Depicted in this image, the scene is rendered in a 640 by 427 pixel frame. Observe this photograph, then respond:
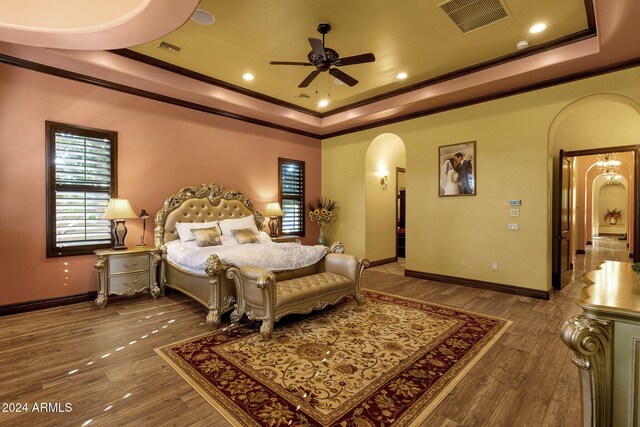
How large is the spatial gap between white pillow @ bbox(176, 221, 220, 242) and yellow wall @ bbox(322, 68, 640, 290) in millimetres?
3823

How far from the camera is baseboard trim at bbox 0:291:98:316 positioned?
3732 mm

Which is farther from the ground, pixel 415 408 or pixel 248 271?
pixel 248 271

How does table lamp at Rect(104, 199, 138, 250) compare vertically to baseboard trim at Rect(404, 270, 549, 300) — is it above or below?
above

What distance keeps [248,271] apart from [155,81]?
3258mm

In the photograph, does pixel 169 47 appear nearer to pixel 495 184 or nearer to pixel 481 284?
pixel 495 184

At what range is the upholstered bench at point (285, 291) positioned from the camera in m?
3.10

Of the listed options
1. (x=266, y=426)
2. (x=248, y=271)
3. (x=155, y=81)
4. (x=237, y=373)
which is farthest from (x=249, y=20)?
(x=266, y=426)

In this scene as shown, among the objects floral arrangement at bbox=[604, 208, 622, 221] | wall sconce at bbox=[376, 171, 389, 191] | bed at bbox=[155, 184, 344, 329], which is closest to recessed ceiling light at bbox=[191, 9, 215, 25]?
bed at bbox=[155, 184, 344, 329]

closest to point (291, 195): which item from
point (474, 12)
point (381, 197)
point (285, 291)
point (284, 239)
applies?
point (284, 239)

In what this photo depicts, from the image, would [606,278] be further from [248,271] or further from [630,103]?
[630,103]

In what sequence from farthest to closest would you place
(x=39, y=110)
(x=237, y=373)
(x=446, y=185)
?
(x=446, y=185) < (x=39, y=110) < (x=237, y=373)

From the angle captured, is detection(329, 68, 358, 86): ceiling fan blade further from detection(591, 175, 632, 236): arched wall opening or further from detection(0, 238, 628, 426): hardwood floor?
detection(591, 175, 632, 236): arched wall opening

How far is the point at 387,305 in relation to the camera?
4180 mm

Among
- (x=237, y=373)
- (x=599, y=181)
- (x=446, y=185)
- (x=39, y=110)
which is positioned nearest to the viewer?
(x=237, y=373)
